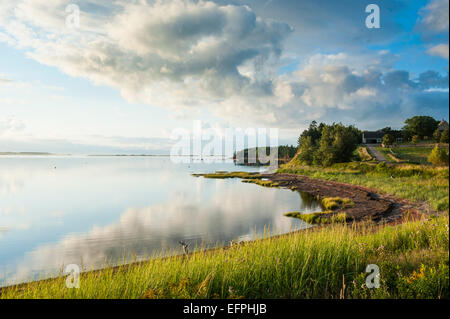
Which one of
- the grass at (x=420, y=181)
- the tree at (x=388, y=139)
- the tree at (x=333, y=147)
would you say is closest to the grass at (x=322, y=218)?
the tree at (x=388, y=139)

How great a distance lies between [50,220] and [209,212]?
19144 millimetres

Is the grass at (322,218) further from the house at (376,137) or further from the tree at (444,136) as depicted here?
the tree at (444,136)

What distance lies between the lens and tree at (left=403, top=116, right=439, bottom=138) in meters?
2.69

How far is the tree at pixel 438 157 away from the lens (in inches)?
72.2

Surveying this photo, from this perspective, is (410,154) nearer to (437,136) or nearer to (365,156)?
(437,136)

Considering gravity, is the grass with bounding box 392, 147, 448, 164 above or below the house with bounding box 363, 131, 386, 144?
below

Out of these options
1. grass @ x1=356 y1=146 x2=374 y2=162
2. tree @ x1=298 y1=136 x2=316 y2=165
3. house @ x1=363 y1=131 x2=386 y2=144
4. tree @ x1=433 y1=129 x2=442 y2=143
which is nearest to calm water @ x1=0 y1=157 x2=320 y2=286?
grass @ x1=356 y1=146 x2=374 y2=162

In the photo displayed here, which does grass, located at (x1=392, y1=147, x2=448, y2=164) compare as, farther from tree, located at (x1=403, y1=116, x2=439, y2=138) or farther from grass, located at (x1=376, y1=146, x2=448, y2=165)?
tree, located at (x1=403, y1=116, x2=439, y2=138)

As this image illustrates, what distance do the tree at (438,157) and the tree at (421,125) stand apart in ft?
2.75

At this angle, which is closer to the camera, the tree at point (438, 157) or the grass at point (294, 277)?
the tree at point (438, 157)

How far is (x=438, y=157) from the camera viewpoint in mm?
1886

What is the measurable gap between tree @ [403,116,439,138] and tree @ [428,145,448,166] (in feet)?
2.75
